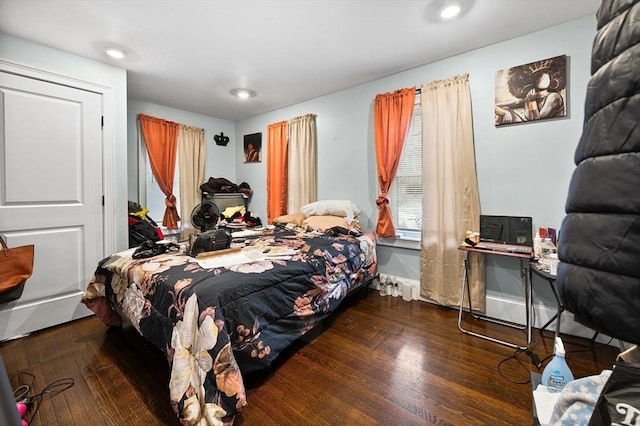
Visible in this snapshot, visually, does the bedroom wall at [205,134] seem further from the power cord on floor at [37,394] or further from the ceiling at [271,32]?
the power cord on floor at [37,394]

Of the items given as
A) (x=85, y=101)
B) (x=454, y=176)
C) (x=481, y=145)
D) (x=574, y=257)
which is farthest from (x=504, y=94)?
(x=85, y=101)

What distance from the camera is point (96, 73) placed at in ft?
8.66

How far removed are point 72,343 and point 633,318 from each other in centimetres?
315

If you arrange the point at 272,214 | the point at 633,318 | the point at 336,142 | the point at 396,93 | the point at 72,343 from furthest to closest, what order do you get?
the point at 272,214 → the point at 336,142 → the point at 396,93 → the point at 72,343 → the point at 633,318

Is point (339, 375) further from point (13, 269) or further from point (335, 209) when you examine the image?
point (13, 269)

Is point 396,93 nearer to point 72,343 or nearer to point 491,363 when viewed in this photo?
point 491,363

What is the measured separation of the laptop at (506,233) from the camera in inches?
88.6

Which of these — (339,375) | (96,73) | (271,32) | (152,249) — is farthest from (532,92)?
(96,73)

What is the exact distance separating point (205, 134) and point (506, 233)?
4433 millimetres

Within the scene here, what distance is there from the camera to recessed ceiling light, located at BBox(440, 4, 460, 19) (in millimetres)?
1913

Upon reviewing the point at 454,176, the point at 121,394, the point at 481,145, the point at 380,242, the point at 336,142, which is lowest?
the point at 121,394

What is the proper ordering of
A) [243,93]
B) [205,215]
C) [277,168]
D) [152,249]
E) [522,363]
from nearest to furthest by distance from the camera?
[522,363]
[152,249]
[205,215]
[243,93]
[277,168]

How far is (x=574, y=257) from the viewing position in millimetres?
505

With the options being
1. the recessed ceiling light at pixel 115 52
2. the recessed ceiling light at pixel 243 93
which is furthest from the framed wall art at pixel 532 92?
the recessed ceiling light at pixel 115 52
